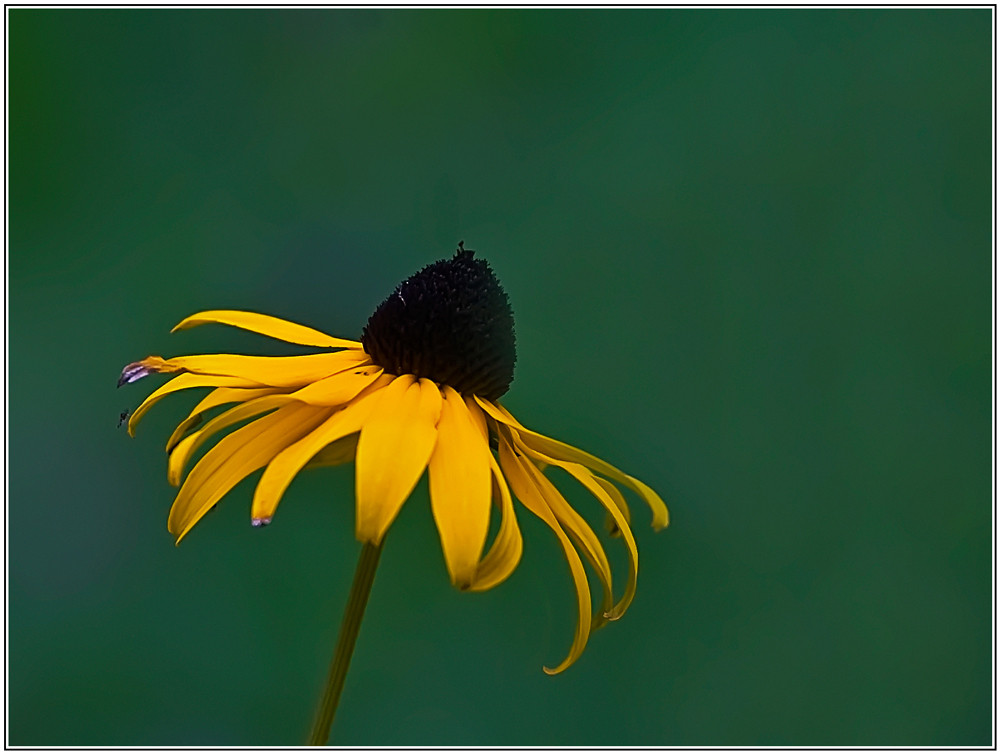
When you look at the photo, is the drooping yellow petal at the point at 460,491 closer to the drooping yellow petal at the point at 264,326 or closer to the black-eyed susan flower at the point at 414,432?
the black-eyed susan flower at the point at 414,432

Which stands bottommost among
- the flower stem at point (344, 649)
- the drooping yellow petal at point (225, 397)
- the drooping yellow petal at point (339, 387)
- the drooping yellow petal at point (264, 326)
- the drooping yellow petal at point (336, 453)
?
the flower stem at point (344, 649)

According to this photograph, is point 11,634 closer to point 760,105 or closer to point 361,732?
point 361,732

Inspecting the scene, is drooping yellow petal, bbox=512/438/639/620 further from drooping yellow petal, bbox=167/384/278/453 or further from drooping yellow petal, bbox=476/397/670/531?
drooping yellow petal, bbox=167/384/278/453

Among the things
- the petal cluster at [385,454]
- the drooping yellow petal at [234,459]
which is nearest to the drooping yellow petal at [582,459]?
the petal cluster at [385,454]

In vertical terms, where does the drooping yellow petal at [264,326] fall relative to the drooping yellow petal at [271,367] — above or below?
above

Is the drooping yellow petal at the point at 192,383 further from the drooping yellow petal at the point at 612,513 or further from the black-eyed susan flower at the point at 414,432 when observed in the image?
the drooping yellow petal at the point at 612,513

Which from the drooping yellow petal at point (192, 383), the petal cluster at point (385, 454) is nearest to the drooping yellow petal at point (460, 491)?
the petal cluster at point (385, 454)

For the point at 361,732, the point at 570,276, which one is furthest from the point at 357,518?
the point at 570,276

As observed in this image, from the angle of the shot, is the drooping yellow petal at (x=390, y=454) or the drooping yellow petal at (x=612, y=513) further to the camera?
the drooping yellow petal at (x=612, y=513)

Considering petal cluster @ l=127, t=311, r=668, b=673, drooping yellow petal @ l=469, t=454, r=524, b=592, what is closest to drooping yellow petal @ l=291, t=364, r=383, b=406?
petal cluster @ l=127, t=311, r=668, b=673
